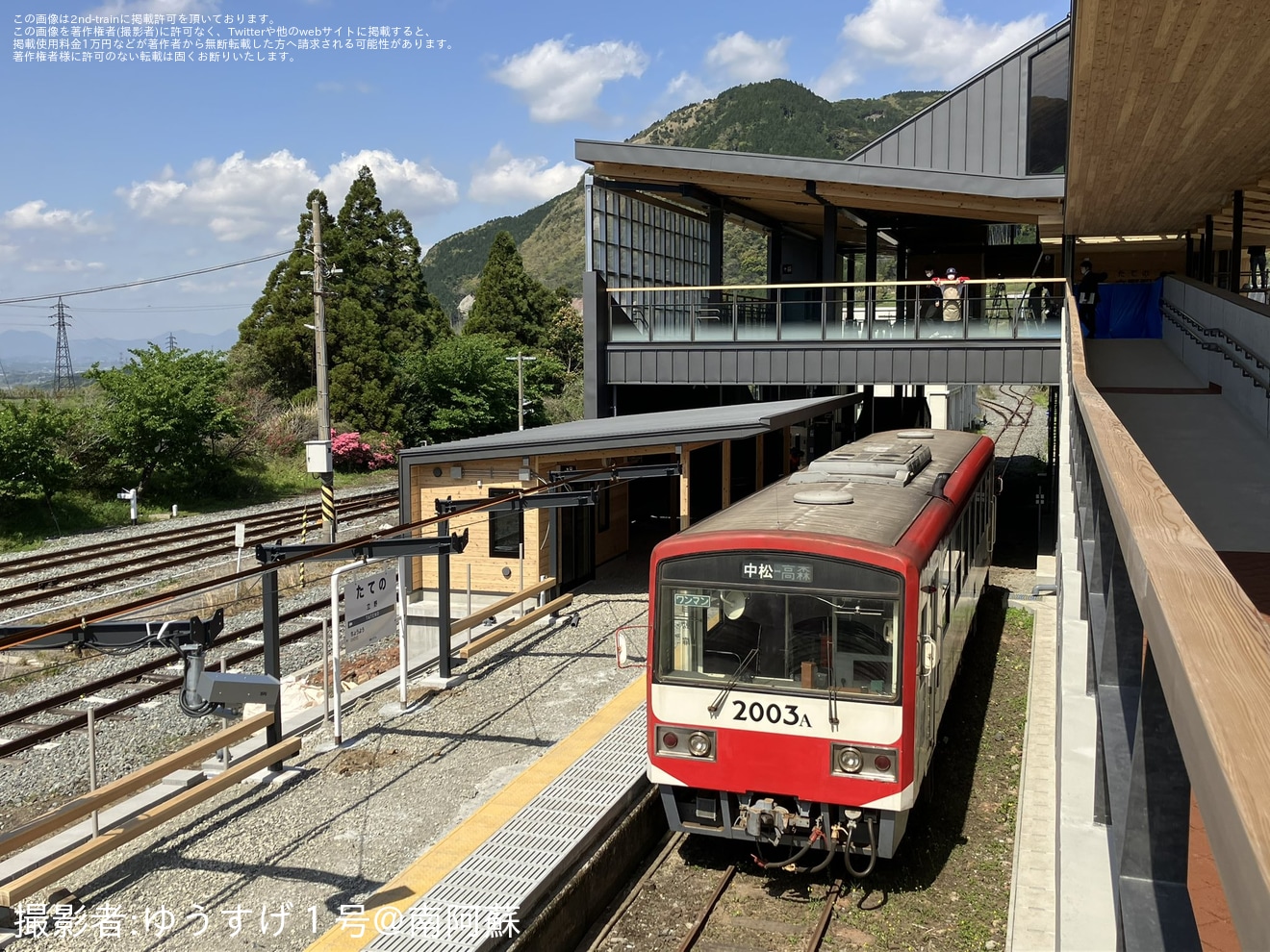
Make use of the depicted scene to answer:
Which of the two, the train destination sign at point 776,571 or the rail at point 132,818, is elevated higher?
the train destination sign at point 776,571

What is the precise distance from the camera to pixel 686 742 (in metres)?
8.12

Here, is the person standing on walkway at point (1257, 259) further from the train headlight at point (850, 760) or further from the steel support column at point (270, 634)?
the steel support column at point (270, 634)

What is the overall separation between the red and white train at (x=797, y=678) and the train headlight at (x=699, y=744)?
10mm

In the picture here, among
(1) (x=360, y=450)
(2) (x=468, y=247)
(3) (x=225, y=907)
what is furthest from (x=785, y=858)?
(2) (x=468, y=247)

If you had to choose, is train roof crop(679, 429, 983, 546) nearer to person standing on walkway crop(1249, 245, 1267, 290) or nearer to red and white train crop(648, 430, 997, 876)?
red and white train crop(648, 430, 997, 876)

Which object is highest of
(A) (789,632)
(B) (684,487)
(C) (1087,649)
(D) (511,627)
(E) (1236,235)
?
(E) (1236,235)

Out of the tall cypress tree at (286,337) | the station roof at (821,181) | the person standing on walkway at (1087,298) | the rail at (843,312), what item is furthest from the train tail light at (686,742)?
the tall cypress tree at (286,337)

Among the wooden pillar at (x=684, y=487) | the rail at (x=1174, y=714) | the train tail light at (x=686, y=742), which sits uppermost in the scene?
the rail at (x=1174, y=714)

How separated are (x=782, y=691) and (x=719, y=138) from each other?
140 meters

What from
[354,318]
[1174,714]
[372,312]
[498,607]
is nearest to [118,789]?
[498,607]

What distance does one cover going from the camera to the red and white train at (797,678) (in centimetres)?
767

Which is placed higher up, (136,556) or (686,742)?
(686,742)

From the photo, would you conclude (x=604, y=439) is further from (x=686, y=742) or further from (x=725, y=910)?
(x=725, y=910)

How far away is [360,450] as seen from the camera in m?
38.6
